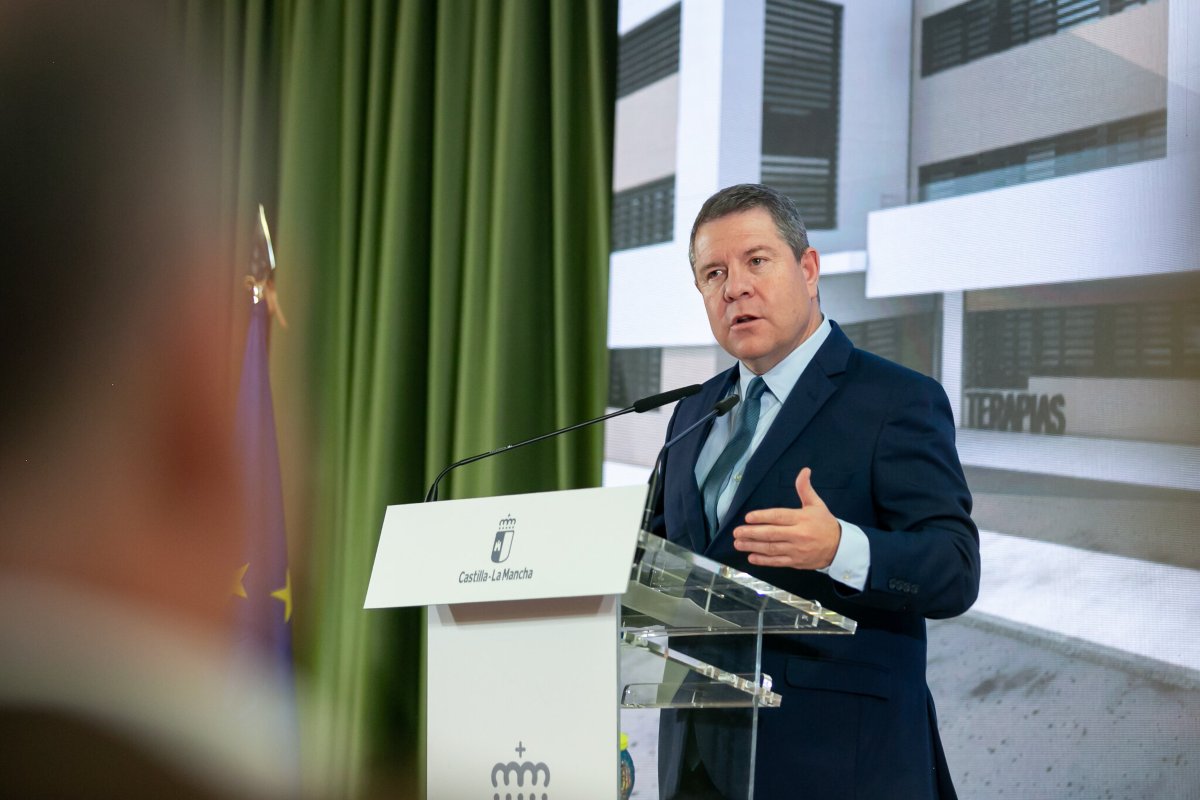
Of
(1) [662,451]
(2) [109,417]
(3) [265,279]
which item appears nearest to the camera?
(1) [662,451]

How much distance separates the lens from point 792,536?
1195mm

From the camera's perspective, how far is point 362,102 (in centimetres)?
304

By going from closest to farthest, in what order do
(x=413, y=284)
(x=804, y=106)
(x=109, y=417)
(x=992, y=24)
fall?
(x=992, y=24) < (x=804, y=106) < (x=413, y=284) < (x=109, y=417)

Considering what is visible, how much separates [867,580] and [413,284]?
1.89m

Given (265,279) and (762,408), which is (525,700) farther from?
(265,279)

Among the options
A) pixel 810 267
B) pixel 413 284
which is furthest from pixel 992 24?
pixel 413 284

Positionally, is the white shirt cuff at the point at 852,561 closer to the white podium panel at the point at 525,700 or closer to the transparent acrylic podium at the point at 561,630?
the transparent acrylic podium at the point at 561,630

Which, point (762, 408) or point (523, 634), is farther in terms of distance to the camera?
point (762, 408)

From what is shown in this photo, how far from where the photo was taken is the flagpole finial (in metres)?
3.06


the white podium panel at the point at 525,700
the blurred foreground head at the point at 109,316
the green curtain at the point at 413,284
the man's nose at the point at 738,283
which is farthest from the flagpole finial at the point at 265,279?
the white podium panel at the point at 525,700

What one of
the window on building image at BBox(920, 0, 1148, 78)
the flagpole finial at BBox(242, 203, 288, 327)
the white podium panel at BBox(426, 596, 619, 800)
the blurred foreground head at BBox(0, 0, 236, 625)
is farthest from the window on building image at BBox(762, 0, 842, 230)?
the blurred foreground head at BBox(0, 0, 236, 625)

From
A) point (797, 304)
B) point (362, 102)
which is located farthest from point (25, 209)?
point (797, 304)

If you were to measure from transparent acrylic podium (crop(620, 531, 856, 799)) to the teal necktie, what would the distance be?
34 cm

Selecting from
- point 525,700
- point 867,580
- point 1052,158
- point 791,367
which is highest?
point 1052,158
